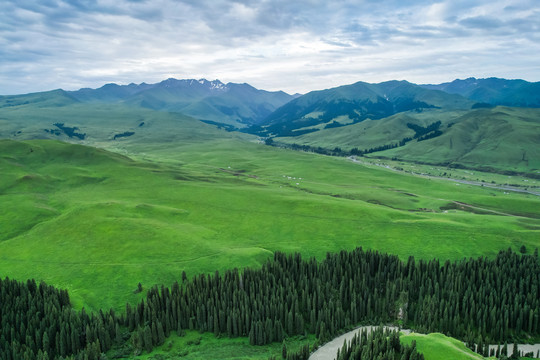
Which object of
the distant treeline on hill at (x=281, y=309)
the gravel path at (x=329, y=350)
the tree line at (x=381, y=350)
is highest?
the tree line at (x=381, y=350)

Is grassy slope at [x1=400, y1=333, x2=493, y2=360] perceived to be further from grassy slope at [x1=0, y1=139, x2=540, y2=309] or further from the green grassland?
grassy slope at [x1=0, y1=139, x2=540, y2=309]

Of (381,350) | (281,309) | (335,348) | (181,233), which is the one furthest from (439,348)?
(181,233)

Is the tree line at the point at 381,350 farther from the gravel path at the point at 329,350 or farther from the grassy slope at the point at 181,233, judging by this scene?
the grassy slope at the point at 181,233

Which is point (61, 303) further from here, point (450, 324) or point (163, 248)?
point (450, 324)

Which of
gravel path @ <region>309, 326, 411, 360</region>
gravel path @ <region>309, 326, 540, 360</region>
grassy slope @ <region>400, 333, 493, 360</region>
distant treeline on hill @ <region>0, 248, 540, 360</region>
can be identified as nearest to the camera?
grassy slope @ <region>400, 333, 493, 360</region>

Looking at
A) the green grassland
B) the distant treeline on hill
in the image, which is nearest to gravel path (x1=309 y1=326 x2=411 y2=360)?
the distant treeline on hill

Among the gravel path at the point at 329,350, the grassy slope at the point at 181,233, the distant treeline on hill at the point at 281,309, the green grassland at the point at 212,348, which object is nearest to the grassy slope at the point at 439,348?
the gravel path at the point at 329,350
